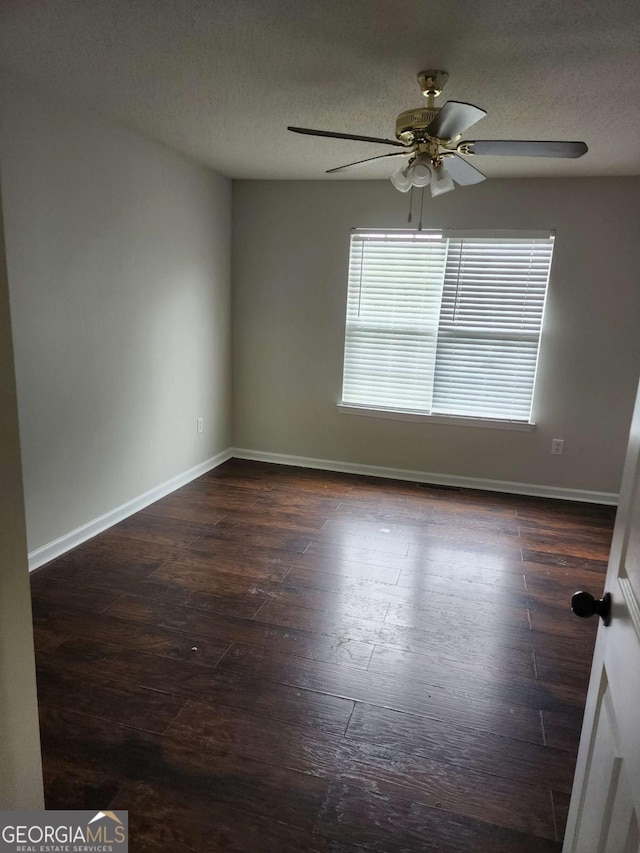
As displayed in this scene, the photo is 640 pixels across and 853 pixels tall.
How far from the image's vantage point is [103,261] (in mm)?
3062

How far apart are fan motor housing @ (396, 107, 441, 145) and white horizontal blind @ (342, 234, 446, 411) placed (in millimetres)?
1857

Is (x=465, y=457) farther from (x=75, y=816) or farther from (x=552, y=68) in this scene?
(x=75, y=816)

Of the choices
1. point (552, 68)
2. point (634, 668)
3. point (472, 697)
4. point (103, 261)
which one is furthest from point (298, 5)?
point (472, 697)

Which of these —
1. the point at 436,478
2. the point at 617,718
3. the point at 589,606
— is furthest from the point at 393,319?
the point at 617,718

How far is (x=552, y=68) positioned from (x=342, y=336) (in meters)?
2.54

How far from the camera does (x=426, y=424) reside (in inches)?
173

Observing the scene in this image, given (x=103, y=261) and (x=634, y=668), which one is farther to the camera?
(x=103, y=261)

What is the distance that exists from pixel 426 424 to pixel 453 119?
8.90ft

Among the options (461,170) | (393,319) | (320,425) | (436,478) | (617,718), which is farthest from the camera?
(320,425)

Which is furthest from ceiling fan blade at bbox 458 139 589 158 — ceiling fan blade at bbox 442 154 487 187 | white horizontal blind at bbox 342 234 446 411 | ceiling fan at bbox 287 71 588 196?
white horizontal blind at bbox 342 234 446 411

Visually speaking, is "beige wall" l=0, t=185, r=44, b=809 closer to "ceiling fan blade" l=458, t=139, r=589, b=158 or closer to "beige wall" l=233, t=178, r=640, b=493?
"ceiling fan blade" l=458, t=139, r=589, b=158

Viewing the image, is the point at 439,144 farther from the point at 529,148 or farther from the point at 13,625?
the point at 13,625

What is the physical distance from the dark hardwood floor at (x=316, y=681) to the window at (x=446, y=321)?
1.21 metres

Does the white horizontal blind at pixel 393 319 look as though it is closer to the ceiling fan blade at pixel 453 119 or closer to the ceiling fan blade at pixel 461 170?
the ceiling fan blade at pixel 461 170
